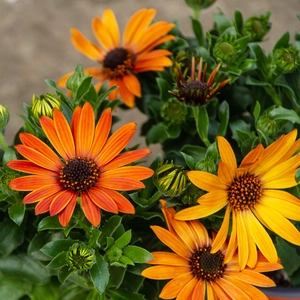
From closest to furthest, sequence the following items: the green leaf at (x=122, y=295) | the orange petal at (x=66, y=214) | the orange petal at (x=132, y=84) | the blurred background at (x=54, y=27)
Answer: the orange petal at (x=66, y=214) → the green leaf at (x=122, y=295) → the orange petal at (x=132, y=84) → the blurred background at (x=54, y=27)

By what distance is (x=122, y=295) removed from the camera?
23.2 inches

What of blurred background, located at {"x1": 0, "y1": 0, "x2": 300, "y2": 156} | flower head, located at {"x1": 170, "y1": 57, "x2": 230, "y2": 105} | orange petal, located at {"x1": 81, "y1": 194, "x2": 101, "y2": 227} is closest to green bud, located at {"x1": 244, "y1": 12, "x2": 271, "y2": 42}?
flower head, located at {"x1": 170, "y1": 57, "x2": 230, "y2": 105}

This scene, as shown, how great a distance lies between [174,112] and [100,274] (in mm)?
237

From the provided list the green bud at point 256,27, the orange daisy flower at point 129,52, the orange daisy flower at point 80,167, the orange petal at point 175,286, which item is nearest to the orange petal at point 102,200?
the orange daisy flower at point 80,167

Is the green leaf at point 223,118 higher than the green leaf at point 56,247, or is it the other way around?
the green leaf at point 223,118

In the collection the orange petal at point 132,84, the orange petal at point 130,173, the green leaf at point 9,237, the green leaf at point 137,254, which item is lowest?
the green leaf at point 9,237

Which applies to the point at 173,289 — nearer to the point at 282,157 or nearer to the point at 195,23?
the point at 282,157

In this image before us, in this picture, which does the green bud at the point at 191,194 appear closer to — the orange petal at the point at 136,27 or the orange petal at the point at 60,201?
the orange petal at the point at 60,201

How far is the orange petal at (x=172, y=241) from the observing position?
528 millimetres

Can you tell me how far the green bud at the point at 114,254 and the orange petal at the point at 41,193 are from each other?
0.27 ft

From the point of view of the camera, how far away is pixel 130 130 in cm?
51

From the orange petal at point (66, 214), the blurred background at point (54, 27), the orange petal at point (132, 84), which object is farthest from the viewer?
the blurred background at point (54, 27)

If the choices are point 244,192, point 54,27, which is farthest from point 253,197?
point 54,27

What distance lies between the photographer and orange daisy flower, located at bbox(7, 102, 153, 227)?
487 millimetres
